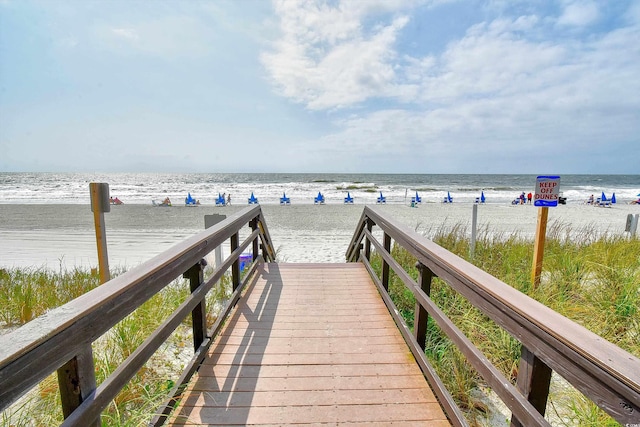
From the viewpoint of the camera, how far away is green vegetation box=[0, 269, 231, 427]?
73.5 inches

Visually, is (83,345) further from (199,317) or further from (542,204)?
(542,204)

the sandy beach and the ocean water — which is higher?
the ocean water

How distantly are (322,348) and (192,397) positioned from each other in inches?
39.2

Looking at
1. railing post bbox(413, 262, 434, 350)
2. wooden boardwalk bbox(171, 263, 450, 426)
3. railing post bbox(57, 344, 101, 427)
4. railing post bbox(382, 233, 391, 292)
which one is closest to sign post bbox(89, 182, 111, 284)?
wooden boardwalk bbox(171, 263, 450, 426)

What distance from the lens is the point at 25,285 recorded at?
4266 millimetres

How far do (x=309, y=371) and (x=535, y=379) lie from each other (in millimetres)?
1499

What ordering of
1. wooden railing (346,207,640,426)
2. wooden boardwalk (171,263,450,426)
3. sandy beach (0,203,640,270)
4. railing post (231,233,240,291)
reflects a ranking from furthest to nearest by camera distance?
sandy beach (0,203,640,270) < railing post (231,233,240,291) < wooden boardwalk (171,263,450,426) < wooden railing (346,207,640,426)

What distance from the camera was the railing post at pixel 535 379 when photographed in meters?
1.07

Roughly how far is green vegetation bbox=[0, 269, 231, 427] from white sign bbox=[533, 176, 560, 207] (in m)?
4.14

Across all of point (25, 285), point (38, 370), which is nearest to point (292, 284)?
point (38, 370)

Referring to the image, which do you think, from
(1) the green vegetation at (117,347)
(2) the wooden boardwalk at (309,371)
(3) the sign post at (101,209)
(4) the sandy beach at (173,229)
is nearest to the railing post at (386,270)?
(2) the wooden boardwalk at (309,371)

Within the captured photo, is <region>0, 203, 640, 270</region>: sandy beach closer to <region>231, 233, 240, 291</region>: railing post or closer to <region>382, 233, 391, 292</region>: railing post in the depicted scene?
<region>231, 233, 240, 291</region>: railing post

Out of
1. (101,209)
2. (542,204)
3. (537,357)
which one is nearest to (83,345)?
(537,357)

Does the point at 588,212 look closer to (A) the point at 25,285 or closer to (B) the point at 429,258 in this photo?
(B) the point at 429,258
